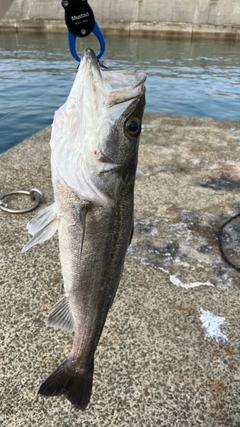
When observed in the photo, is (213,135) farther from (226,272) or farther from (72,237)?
(72,237)

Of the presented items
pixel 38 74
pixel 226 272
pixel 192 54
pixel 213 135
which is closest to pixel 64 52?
pixel 38 74

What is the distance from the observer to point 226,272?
12.1 feet

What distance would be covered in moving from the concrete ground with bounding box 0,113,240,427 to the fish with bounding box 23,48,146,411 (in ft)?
2.38

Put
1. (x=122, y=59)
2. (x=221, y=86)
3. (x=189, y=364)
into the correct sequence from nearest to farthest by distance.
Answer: (x=189, y=364) → (x=221, y=86) → (x=122, y=59)

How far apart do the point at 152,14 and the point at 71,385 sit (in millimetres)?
36548

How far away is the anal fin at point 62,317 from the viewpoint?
204 cm

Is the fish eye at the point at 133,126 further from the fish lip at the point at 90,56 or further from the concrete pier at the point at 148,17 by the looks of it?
the concrete pier at the point at 148,17

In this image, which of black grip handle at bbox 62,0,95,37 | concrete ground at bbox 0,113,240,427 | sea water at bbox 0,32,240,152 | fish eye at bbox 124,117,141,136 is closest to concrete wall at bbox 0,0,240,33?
sea water at bbox 0,32,240,152

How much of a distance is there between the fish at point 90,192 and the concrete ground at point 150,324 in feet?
2.38

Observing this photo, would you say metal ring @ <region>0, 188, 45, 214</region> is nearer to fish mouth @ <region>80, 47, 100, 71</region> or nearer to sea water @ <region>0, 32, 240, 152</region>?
fish mouth @ <region>80, 47, 100, 71</region>

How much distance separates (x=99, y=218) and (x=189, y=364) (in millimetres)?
1647

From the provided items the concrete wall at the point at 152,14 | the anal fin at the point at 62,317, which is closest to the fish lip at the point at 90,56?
the anal fin at the point at 62,317

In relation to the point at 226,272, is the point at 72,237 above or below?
above

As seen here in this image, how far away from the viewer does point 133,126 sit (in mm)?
1757
